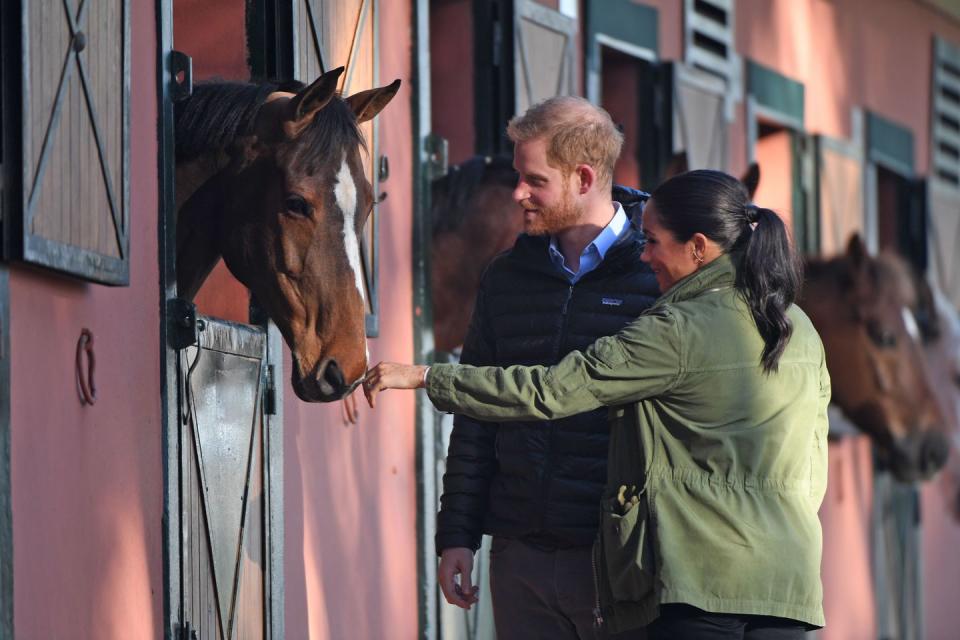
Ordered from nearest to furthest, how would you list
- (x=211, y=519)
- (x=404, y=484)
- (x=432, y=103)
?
(x=211, y=519) < (x=404, y=484) < (x=432, y=103)

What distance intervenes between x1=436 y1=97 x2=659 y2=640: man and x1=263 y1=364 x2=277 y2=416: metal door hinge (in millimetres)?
1235

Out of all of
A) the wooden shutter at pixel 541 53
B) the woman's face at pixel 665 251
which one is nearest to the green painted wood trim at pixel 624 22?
the wooden shutter at pixel 541 53

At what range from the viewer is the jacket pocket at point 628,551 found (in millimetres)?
3408

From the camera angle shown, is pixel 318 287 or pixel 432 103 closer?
pixel 318 287

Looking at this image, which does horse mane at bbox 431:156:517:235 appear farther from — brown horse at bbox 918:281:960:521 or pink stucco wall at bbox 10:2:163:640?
brown horse at bbox 918:281:960:521

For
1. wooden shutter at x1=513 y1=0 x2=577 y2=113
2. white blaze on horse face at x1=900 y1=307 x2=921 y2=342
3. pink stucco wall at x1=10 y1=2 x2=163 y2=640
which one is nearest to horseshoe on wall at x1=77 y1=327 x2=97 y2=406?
pink stucco wall at x1=10 y1=2 x2=163 y2=640

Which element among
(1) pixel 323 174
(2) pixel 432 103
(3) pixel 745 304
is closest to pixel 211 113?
(1) pixel 323 174

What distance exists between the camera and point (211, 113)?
15.1ft

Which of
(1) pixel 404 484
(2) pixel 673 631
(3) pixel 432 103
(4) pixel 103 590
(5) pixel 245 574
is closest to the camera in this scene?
(2) pixel 673 631

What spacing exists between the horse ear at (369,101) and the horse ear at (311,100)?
23cm

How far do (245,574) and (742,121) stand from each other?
5.78 m

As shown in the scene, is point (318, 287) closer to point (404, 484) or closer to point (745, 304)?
point (745, 304)

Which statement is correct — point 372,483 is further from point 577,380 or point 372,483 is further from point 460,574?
point 577,380

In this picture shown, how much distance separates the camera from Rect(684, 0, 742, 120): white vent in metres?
9.57
